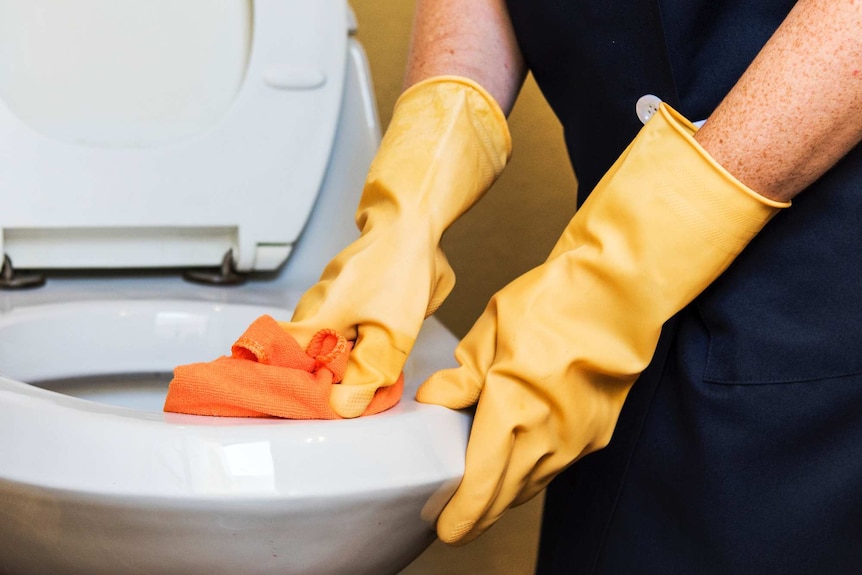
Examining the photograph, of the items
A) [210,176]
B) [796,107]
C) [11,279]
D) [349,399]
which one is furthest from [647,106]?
[11,279]

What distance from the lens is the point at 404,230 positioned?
22.0 inches

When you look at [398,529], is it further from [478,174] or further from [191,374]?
[478,174]

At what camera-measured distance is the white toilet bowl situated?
391 millimetres

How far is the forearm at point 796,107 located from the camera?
16.6 inches

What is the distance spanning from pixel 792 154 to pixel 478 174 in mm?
226

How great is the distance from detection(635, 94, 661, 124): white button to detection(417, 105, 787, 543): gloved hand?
46 millimetres


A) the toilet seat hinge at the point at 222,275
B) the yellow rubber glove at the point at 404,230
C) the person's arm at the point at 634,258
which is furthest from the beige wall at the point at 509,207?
the person's arm at the point at 634,258

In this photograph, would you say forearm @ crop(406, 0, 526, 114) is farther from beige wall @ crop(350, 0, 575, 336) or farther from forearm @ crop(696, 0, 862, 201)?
beige wall @ crop(350, 0, 575, 336)

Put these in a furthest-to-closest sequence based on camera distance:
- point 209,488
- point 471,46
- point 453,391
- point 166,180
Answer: point 166,180
point 471,46
point 453,391
point 209,488

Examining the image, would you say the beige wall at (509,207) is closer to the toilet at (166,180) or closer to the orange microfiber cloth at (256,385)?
the toilet at (166,180)

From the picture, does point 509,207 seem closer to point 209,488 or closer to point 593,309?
point 593,309

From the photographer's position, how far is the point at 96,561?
0.42 metres

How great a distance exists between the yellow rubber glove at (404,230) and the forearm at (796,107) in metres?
0.18

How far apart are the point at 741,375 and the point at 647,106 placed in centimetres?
16
